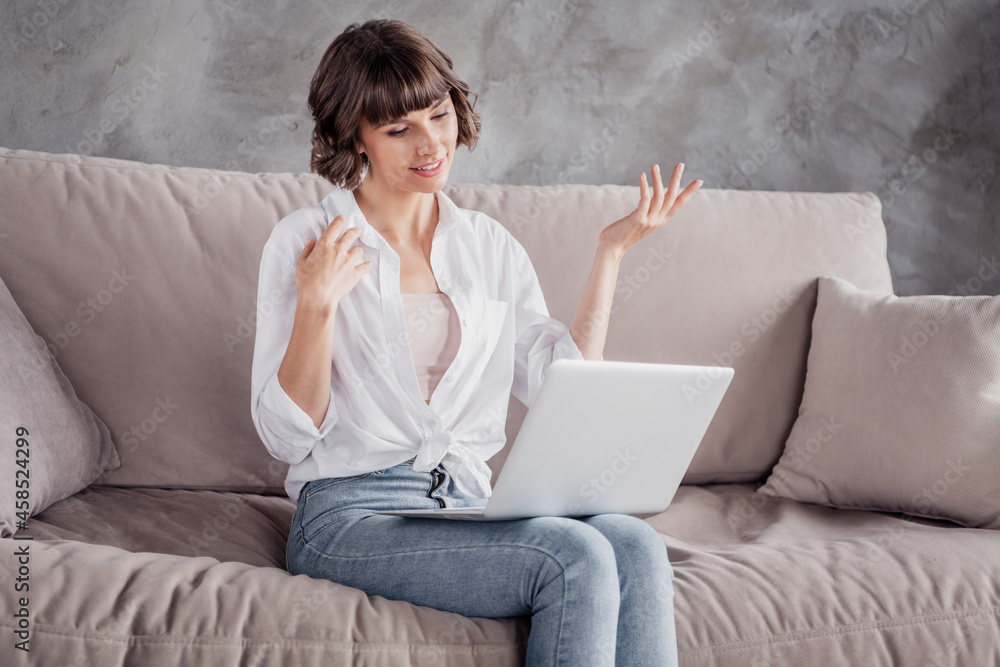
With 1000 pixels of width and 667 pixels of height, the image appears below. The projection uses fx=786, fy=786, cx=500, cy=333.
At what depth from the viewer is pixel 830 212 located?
1.83 m

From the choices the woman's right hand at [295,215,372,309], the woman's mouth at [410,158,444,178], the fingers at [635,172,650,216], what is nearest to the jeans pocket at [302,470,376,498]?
the woman's right hand at [295,215,372,309]

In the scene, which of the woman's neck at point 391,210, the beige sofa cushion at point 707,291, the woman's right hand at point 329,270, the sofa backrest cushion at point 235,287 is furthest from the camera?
the beige sofa cushion at point 707,291

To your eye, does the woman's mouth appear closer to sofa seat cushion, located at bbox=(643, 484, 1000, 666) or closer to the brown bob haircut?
the brown bob haircut

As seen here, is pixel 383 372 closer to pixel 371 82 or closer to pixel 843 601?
pixel 371 82

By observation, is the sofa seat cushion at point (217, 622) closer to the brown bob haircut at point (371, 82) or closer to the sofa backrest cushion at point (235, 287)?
the sofa backrest cushion at point (235, 287)

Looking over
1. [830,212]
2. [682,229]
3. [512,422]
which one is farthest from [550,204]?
[830,212]

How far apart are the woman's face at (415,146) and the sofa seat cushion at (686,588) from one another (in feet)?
2.04

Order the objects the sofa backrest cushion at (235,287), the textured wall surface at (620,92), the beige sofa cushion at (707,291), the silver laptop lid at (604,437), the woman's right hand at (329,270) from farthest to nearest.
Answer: the textured wall surface at (620,92) < the beige sofa cushion at (707,291) < the sofa backrest cushion at (235,287) < the woman's right hand at (329,270) < the silver laptop lid at (604,437)

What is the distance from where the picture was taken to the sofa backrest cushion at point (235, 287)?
1466mm

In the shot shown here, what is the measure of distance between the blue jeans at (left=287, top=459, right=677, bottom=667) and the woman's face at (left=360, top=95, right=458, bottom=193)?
0.50 meters

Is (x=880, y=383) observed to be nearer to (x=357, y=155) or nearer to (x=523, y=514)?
(x=523, y=514)

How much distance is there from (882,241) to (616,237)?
888mm

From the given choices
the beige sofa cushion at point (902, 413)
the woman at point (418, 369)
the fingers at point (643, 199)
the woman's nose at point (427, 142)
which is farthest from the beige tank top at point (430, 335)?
the beige sofa cushion at point (902, 413)

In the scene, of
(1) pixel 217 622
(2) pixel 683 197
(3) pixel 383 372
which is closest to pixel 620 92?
(2) pixel 683 197
